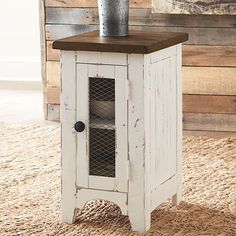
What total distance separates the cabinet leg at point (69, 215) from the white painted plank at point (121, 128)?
199mm

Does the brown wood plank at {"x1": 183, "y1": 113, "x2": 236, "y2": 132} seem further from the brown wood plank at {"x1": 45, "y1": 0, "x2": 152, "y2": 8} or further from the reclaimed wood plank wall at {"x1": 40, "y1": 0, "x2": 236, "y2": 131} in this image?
the brown wood plank at {"x1": 45, "y1": 0, "x2": 152, "y2": 8}

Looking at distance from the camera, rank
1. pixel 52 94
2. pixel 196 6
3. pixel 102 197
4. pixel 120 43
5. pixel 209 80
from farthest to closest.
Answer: pixel 52 94
pixel 209 80
pixel 196 6
pixel 102 197
pixel 120 43

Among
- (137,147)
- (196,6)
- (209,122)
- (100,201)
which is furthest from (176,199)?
(196,6)

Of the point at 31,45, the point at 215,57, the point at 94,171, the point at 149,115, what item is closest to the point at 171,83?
the point at 149,115

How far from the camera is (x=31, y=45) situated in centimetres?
509

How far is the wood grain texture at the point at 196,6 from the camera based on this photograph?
3.75m

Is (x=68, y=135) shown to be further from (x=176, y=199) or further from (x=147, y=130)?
(x=176, y=199)

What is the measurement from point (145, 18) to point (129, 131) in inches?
58.2

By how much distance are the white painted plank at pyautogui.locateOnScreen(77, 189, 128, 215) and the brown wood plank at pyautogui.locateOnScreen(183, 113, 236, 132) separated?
55.8 inches

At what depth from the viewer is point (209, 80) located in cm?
390

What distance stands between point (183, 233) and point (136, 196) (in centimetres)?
20

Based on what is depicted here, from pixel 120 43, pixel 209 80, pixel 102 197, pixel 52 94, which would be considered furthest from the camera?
pixel 52 94

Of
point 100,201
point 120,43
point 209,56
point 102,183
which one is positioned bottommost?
point 100,201

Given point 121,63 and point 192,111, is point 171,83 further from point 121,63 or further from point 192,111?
point 192,111
